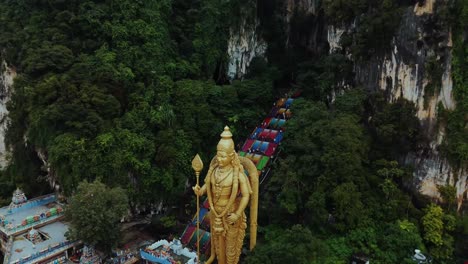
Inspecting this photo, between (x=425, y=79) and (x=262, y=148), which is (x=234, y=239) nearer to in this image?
(x=262, y=148)

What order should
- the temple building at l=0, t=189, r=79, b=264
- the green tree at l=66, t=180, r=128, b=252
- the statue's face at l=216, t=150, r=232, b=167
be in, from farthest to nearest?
the temple building at l=0, t=189, r=79, b=264 < the green tree at l=66, t=180, r=128, b=252 < the statue's face at l=216, t=150, r=232, b=167

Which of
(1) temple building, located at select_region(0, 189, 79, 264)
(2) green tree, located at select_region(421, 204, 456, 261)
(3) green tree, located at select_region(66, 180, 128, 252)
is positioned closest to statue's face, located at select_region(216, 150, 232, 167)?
(3) green tree, located at select_region(66, 180, 128, 252)

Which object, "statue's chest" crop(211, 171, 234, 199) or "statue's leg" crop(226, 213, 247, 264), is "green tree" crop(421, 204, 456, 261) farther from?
"statue's chest" crop(211, 171, 234, 199)

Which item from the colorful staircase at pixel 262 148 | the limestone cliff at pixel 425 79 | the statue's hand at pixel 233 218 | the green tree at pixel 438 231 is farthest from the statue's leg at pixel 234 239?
the limestone cliff at pixel 425 79

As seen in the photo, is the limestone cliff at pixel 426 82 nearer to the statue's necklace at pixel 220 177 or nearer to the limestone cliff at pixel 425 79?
the limestone cliff at pixel 425 79

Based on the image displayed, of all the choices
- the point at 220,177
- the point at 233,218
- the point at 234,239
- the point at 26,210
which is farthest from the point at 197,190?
the point at 26,210
